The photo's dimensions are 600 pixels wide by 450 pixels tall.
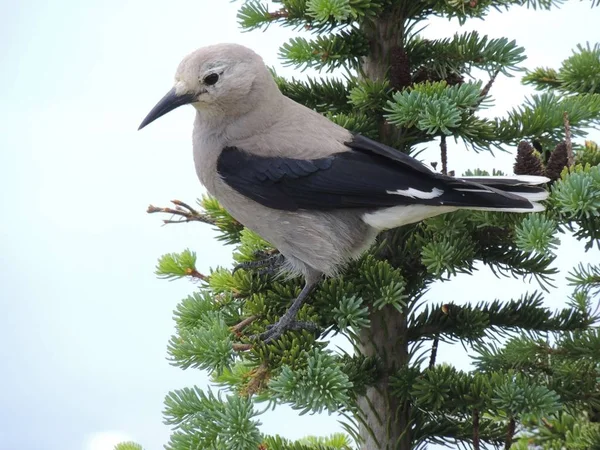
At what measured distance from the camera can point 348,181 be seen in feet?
7.72

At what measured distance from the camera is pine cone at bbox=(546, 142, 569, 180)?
8.02 ft

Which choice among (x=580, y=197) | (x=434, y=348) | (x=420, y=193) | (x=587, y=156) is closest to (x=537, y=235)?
(x=580, y=197)

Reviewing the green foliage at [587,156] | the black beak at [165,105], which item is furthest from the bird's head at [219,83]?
the green foliage at [587,156]

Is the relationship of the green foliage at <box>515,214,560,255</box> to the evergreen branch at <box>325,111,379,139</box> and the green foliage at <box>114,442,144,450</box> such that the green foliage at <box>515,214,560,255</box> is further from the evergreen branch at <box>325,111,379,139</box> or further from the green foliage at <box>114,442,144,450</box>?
the green foliage at <box>114,442,144,450</box>

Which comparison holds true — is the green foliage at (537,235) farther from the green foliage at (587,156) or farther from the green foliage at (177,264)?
the green foliage at (177,264)

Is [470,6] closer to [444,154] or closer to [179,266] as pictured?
[444,154]

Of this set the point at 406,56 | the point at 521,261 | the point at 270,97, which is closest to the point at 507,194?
the point at 521,261

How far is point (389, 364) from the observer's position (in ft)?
8.47

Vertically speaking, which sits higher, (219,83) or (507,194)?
(219,83)

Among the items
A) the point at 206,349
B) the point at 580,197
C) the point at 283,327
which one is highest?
the point at 580,197

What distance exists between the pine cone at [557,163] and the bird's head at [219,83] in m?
0.87

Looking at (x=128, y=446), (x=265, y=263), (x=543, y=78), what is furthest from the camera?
(x=543, y=78)

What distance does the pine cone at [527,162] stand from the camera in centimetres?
237

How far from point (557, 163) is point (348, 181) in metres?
0.63
